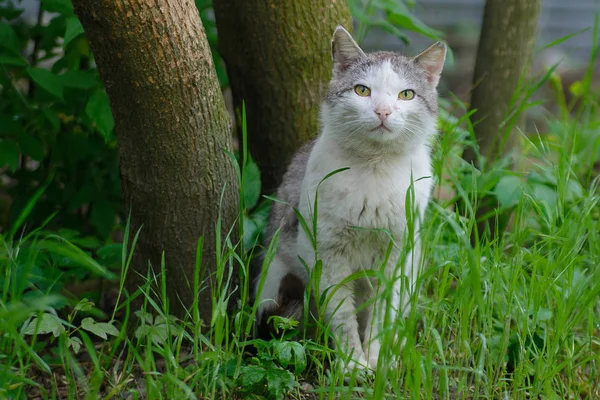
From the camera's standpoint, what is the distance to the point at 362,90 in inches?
98.1

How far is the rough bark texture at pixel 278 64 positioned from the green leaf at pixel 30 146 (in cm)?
94

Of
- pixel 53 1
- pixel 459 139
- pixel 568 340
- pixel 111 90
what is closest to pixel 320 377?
pixel 568 340

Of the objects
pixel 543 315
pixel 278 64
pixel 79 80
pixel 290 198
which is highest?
pixel 278 64

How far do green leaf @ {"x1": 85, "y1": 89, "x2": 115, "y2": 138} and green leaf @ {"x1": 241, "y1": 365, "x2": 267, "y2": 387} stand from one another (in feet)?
3.72

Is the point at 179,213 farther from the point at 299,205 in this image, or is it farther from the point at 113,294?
the point at 113,294

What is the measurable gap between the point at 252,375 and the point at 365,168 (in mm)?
844

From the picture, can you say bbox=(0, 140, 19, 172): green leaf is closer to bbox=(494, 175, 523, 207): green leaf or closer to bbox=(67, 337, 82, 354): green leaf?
bbox=(67, 337, 82, 354): green leaf

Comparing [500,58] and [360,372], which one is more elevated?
[500,58]

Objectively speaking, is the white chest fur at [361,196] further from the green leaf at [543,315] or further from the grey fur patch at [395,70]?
the green leaf at [543,315]

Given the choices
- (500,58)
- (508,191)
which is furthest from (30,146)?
(500,58)

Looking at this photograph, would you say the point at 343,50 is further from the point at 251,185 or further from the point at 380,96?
the point at 251,185

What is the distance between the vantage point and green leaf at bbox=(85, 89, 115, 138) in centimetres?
275

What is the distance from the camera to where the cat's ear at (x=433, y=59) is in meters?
2.56

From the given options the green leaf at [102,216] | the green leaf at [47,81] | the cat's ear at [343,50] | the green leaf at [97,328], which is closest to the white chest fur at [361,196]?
the cat's ear at [343,50]
